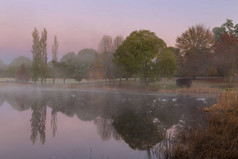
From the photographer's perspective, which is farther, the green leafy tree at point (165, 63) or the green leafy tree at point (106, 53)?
the green leafy tree at point (106, 53)

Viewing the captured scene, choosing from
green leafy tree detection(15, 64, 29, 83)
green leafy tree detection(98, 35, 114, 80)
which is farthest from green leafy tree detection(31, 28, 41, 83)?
green leafy tree detection(98, 35, 114, 80)

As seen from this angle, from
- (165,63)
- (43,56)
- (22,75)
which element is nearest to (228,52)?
(165,63)

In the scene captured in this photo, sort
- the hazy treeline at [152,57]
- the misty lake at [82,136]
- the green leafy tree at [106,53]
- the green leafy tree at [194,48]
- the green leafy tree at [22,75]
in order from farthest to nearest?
the green leafy tree at [22,75], the green leafy tree at [106,53], the green leafy tree at [194,48], the hazy treeline at [152,57], the misty lake at [82,136]

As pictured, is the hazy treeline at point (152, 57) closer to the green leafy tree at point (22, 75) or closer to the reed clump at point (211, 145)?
the green leafy tree at point (22, 75)

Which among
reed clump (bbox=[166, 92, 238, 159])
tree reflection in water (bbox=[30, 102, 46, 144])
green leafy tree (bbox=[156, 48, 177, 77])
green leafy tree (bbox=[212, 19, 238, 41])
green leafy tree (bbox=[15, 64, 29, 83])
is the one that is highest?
green leafy tree (bbox=[212, 19, 238, 41])

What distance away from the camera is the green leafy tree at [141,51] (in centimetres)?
3509

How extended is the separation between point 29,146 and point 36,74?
43.5 metres

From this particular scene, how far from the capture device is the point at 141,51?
35312mm

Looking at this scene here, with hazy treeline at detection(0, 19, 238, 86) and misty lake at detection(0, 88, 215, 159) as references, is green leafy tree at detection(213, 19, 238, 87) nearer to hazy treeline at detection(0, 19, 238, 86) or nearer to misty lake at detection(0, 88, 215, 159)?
hazy treeline at detection(0, 19, 238, 86)

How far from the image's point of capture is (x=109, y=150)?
8.08 m

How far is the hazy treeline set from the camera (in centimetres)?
3497

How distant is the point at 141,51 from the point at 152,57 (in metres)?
2.43

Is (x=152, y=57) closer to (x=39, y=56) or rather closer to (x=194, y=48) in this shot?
(x=194, y=48)

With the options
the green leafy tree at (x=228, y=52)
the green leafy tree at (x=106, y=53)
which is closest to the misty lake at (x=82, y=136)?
the green leafy tree at (x=228, y=52)
